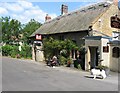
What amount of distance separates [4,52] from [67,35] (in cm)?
2586

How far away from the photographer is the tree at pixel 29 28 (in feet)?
235

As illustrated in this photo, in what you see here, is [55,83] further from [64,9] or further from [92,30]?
[64,9]

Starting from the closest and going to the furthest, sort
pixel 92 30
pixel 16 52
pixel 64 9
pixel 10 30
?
pixel 92 30 → pixel 64 9 → pixel 16 52 → pixel 10 30

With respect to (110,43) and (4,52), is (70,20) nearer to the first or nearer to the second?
(110,43)

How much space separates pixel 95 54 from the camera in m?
27.5

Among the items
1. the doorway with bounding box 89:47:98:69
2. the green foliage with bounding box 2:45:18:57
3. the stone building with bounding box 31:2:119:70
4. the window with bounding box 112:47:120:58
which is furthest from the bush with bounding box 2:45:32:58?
the window with bounding box 112:47:120:58

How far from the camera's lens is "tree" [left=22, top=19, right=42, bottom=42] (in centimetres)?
7175

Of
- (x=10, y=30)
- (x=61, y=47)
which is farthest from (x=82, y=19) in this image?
(x=10, y=30)

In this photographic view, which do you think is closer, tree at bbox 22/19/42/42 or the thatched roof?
the thatched roof

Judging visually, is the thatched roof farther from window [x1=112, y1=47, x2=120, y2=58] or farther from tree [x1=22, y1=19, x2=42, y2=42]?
tree [x1=22, y1=19, x2=42, y2=42]

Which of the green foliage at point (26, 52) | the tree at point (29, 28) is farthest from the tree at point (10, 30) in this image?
the green foliage at point (26, 52)

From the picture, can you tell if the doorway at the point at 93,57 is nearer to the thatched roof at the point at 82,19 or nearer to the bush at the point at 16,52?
the thatched roof at the point at 82,19

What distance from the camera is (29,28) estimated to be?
73.8 meters

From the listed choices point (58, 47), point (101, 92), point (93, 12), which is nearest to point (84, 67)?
point (58, 47)
